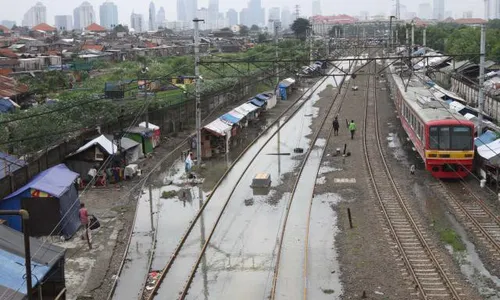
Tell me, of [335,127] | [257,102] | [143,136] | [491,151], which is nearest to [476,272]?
[491,151]

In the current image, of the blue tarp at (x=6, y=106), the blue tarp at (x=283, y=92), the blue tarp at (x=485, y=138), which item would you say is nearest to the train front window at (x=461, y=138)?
the blue tarp at (x=485, y=138)

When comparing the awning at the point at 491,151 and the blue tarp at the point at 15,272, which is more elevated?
the awning at the point at 491,151

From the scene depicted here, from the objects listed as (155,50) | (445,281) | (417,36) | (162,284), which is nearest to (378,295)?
(445,281)

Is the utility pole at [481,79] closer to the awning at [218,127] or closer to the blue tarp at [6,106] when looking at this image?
the awning at [218,127]

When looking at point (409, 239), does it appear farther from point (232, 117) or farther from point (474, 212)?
point (232, 117)

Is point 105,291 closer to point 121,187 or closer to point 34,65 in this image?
point 121,187

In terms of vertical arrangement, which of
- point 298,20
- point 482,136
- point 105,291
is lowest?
point 105,291
